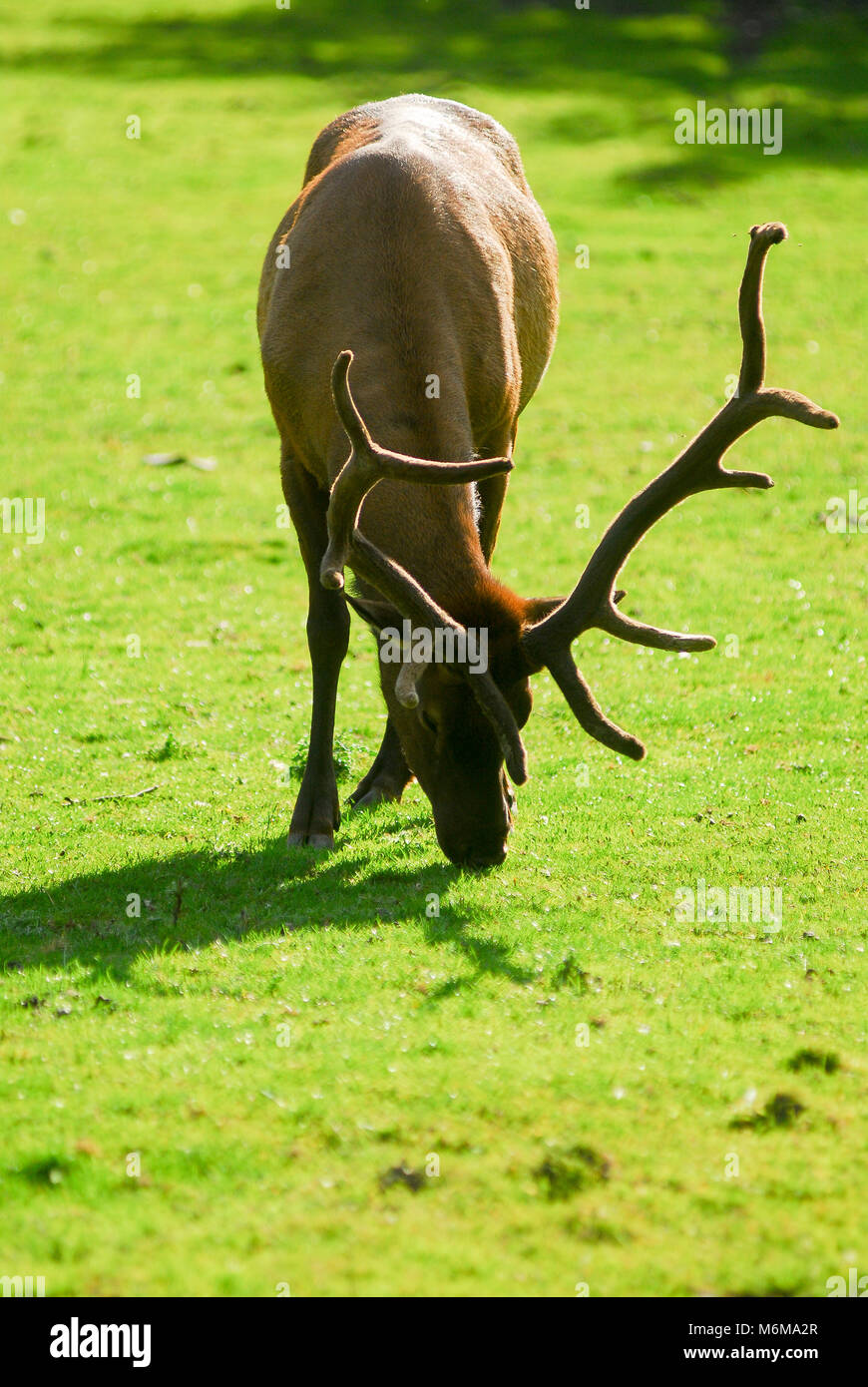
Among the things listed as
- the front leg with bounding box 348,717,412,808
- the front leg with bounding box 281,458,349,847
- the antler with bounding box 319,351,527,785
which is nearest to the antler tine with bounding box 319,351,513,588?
the antler with bounding box 319,351,527,785

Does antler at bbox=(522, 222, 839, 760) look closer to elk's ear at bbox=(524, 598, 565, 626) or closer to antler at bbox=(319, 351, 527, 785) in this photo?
elk's ear at bbox=(524, 598, 565, 626)

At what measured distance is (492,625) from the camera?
6.18 meters

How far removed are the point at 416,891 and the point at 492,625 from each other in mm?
1288

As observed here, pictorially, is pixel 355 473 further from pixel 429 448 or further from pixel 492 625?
pixel 492 625

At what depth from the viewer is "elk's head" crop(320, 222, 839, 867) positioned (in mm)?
5945

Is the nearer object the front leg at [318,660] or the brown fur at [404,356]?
the brown fur at [404,356]

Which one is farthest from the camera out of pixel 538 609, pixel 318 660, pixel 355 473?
pixel 318 660

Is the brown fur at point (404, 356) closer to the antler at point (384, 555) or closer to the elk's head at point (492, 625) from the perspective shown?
the elk's head at point (492, 625)

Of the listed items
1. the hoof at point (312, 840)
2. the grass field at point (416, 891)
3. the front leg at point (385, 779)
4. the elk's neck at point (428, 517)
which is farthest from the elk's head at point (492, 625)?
the front leg at point (385, 779)

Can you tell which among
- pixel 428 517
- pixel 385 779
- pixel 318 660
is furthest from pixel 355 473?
pixel 385 779

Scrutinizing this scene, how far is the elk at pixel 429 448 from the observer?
6.12 meters

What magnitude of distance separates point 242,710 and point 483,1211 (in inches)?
205
